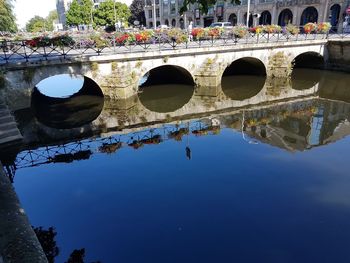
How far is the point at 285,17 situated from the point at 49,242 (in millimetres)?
45248

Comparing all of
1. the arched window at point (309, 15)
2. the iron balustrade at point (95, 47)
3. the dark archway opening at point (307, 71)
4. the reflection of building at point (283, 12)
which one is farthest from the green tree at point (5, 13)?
the arched window at point (309, 15)

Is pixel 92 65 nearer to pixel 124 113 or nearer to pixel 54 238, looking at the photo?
pixel 124 113

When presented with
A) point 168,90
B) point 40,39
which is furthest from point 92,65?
point 168,90

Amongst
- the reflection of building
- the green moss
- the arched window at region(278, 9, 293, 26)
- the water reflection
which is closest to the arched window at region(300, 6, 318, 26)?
the reflection of building

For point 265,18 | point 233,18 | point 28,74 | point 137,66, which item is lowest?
point 137,66

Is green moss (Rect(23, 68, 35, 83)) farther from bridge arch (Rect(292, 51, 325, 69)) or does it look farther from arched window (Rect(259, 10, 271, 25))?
arched window (Rect(259, 10, 271, 25))

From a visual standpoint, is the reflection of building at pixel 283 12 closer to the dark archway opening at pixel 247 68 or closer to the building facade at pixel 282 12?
the building facade at pixel 282 12

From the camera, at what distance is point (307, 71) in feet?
88.1

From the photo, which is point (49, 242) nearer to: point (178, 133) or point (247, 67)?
point (178, 133)

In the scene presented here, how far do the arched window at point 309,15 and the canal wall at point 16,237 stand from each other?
4286cm

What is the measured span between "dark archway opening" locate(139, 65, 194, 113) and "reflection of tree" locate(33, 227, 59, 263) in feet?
34.5

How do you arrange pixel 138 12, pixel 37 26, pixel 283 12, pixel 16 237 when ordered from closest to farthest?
pixel 16 237 → pixel 283 12 → pixel 138 12 → pixel 37 26

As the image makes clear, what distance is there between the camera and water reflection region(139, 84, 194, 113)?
17.9 metres


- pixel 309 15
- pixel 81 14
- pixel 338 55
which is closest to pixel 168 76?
pixel 338 55
